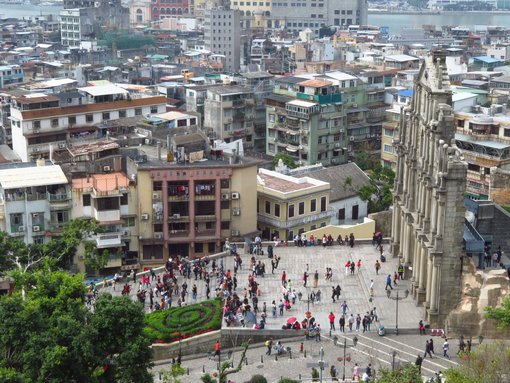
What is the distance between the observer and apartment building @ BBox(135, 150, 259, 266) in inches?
2427

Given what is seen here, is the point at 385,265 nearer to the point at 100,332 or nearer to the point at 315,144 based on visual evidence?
the point at 100,332

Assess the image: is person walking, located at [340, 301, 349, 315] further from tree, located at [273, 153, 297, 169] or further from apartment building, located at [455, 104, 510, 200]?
tree, located at [273, 153, 297, 169]

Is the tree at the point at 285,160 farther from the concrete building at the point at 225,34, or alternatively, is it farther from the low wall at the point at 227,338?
the concrete building at the point at 225,34

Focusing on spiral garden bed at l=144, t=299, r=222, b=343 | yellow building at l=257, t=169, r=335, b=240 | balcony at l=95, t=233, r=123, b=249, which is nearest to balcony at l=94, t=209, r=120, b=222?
balcony at l=95, t=233, r=123, b=249

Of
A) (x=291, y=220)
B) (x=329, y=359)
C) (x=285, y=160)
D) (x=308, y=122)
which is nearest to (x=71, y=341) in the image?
(x=329, y=359)

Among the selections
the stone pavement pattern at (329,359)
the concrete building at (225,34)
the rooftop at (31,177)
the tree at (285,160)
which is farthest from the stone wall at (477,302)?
the concrete building at (225,34)

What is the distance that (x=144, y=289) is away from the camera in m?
51.9

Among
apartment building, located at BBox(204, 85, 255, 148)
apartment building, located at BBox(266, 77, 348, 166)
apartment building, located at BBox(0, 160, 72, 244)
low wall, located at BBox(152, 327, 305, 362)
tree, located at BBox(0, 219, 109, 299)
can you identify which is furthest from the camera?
apartment building, located at BBox(204, 85, 255, 148)

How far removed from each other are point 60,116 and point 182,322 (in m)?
41.2

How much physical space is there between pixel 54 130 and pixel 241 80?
105ft

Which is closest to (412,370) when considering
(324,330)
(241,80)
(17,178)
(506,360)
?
(506,360)

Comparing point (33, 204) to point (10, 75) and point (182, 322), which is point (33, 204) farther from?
point (10, 75)

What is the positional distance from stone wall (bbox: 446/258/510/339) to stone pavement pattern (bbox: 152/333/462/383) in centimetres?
106

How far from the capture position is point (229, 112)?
9775 centimetres
